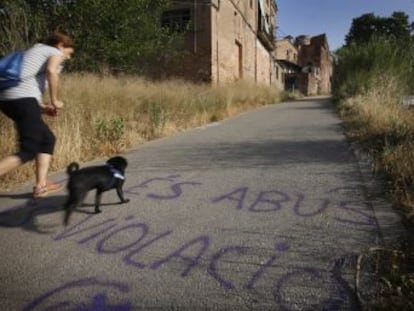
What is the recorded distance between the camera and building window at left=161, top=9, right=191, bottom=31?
23.0 metres

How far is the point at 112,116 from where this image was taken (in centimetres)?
929

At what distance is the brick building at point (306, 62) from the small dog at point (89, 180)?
52769mm

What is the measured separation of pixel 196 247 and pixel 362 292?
1282mm

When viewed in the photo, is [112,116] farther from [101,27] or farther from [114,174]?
[101,27]

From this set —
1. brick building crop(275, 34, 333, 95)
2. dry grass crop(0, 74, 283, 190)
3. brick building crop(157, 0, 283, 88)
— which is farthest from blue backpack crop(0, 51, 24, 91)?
brick building crop(275, 34, 333, 95)

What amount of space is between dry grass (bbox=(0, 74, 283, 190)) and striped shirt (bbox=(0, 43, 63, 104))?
1.55m

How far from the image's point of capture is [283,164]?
6457 mm

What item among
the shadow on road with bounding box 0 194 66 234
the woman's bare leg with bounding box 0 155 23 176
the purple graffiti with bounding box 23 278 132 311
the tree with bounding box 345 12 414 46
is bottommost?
the purple graffiti with bounding box 23 278 132 311

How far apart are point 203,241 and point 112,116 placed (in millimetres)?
6054

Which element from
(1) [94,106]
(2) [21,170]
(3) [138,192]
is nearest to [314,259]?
(3) [138,192]

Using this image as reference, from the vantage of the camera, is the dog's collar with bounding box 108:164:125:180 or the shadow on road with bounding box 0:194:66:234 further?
the dog's collar with bounding box 108:164:125:180

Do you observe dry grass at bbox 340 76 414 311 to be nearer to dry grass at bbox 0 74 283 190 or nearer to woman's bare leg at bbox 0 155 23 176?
woman's bare leg at bbox 0 155 23 176

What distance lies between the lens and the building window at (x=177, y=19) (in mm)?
23031

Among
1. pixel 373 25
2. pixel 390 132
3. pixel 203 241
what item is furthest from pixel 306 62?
pixel 203 241
